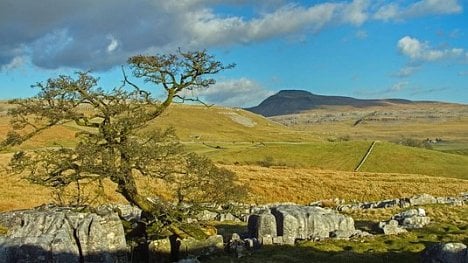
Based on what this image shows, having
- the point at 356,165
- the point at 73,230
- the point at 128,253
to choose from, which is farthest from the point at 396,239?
the point at 356,165

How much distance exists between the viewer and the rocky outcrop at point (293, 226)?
32.4m

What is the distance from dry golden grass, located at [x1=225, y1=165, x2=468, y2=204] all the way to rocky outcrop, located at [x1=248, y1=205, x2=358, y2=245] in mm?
29030

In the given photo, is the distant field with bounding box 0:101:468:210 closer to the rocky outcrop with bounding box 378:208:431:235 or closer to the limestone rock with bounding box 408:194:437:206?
the limestone rock with bounding box 408:194:437:206

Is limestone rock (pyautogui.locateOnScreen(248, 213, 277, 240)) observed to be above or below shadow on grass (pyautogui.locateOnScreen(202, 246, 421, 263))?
above

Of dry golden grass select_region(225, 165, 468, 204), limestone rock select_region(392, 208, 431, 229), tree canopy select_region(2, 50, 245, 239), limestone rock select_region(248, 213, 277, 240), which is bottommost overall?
dry golden grass select_region(225, 165, 468, 204)

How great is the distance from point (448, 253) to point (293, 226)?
38.4 ft

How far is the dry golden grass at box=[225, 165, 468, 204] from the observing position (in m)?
67.7

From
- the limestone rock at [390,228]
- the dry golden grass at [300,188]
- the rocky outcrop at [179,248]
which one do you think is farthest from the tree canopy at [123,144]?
the dry golden grass at [300,188]

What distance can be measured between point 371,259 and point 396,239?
16.6 feet

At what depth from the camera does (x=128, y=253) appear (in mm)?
27875

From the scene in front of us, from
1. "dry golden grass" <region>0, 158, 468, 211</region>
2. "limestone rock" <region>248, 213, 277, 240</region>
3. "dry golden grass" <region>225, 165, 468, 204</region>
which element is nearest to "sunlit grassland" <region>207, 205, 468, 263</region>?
"limestone rock" <region>248, 213, 277, 240</region>

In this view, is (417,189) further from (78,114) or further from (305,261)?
(78,114)

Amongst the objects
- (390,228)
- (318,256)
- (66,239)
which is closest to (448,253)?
(318,256)

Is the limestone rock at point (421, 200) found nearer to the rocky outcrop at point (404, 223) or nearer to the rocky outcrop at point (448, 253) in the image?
the rocky outcrop at point (404, 223)
